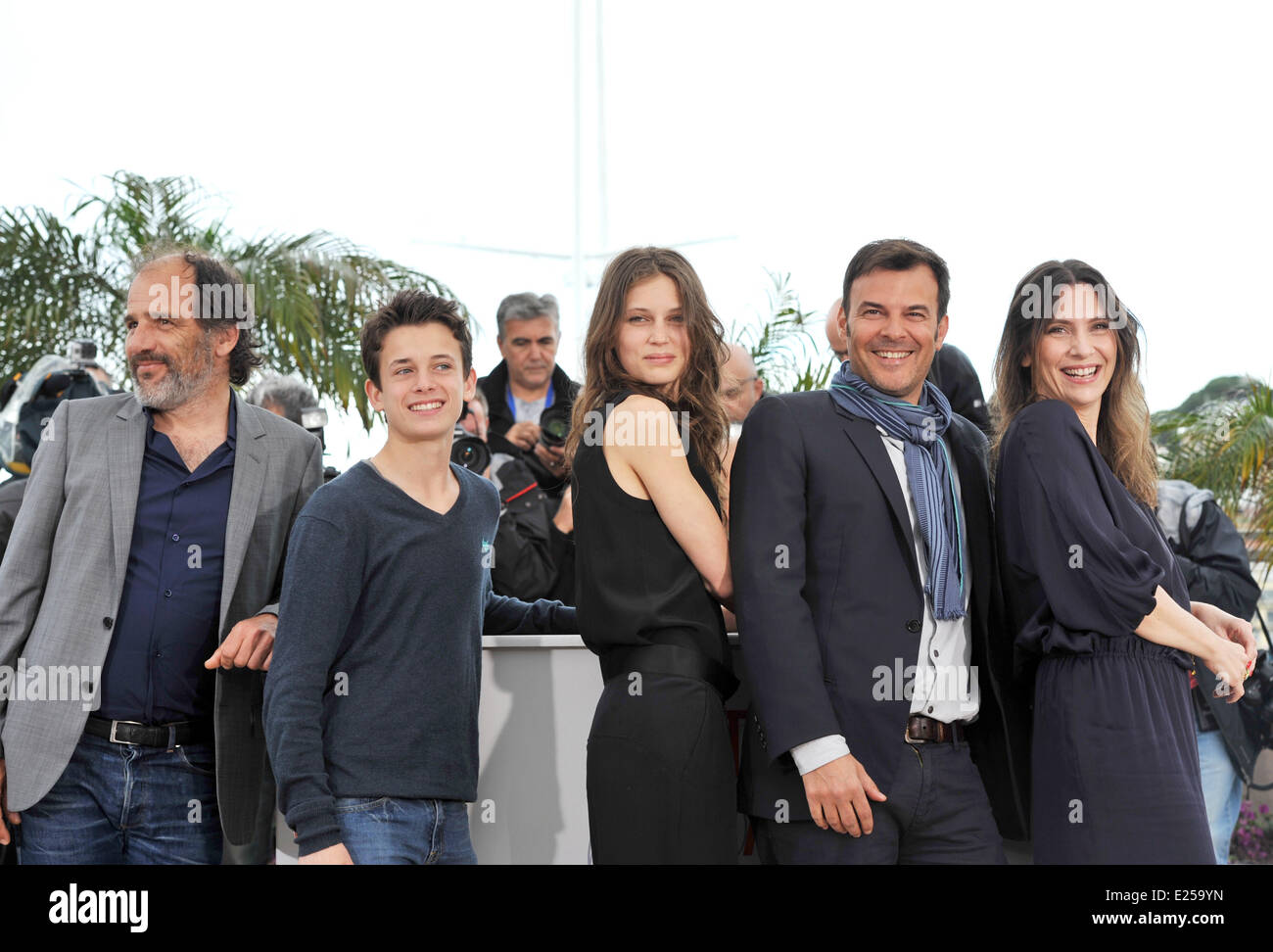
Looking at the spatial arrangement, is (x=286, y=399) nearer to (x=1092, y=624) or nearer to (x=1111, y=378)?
(x=1111, y=378)

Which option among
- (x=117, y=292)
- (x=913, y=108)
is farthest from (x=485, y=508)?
(x=913, y=108)

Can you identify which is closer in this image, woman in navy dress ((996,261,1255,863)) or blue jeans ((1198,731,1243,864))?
woman in navy dress ((996,261,1255,863))

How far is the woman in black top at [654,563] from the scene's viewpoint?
2359mm

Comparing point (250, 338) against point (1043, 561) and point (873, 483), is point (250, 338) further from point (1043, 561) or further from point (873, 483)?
point (1043, 561)

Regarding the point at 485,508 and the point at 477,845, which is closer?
the point at 485,508

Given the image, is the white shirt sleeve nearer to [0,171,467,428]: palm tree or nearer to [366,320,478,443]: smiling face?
[366,320,478,443]: smiling face

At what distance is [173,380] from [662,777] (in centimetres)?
146

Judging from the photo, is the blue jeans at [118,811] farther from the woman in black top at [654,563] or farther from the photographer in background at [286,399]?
the photographer in background at [286,399]

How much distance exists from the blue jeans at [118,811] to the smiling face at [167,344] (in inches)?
31.1

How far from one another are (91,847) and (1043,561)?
2.08 m

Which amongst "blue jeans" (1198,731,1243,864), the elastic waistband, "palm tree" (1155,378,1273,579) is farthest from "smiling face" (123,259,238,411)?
"palm tree" (1155,378,1273,579)

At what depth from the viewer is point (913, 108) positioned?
1000 centimetres

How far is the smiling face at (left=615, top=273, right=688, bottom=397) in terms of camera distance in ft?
8.64

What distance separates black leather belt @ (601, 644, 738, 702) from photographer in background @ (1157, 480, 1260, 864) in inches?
88.0
